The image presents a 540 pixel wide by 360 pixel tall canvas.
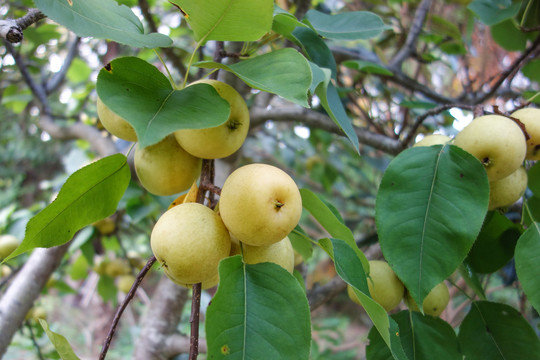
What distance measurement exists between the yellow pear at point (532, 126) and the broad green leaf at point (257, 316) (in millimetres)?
561

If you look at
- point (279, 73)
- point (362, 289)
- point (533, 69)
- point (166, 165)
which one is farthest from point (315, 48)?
point (533, 69)

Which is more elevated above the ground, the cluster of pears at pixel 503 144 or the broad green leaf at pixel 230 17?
the broad green leaf at pixel 230 17

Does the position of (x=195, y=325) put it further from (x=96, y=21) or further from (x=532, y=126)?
(x=532, y=126)

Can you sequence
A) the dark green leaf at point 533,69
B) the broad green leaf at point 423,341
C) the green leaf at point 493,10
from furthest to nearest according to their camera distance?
the dark green leaf at point 533,69 → the green leaf at point 493,10 → the broad green leaf at point 423,341

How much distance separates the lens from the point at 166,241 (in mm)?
555

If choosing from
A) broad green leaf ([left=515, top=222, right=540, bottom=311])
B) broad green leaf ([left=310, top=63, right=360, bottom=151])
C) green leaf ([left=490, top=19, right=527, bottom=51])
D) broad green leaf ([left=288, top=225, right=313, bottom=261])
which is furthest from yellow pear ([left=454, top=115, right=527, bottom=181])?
green leaf ([left=490, top=19, right=527, bottom=51])

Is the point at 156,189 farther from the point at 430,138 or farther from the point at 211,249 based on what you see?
the point at 430,138

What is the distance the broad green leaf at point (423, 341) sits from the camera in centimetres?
73

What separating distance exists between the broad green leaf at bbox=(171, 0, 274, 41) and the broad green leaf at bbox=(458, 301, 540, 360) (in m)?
0.69

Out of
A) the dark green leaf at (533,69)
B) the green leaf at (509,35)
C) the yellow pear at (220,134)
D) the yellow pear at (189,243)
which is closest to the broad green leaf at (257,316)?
the yellow pear at (189,243)

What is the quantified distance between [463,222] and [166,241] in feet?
1.52

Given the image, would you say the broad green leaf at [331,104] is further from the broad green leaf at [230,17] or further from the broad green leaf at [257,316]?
the broad green leaf at [257,316]

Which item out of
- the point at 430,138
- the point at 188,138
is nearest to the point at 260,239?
the point at 188,138

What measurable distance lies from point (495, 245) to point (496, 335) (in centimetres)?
18
